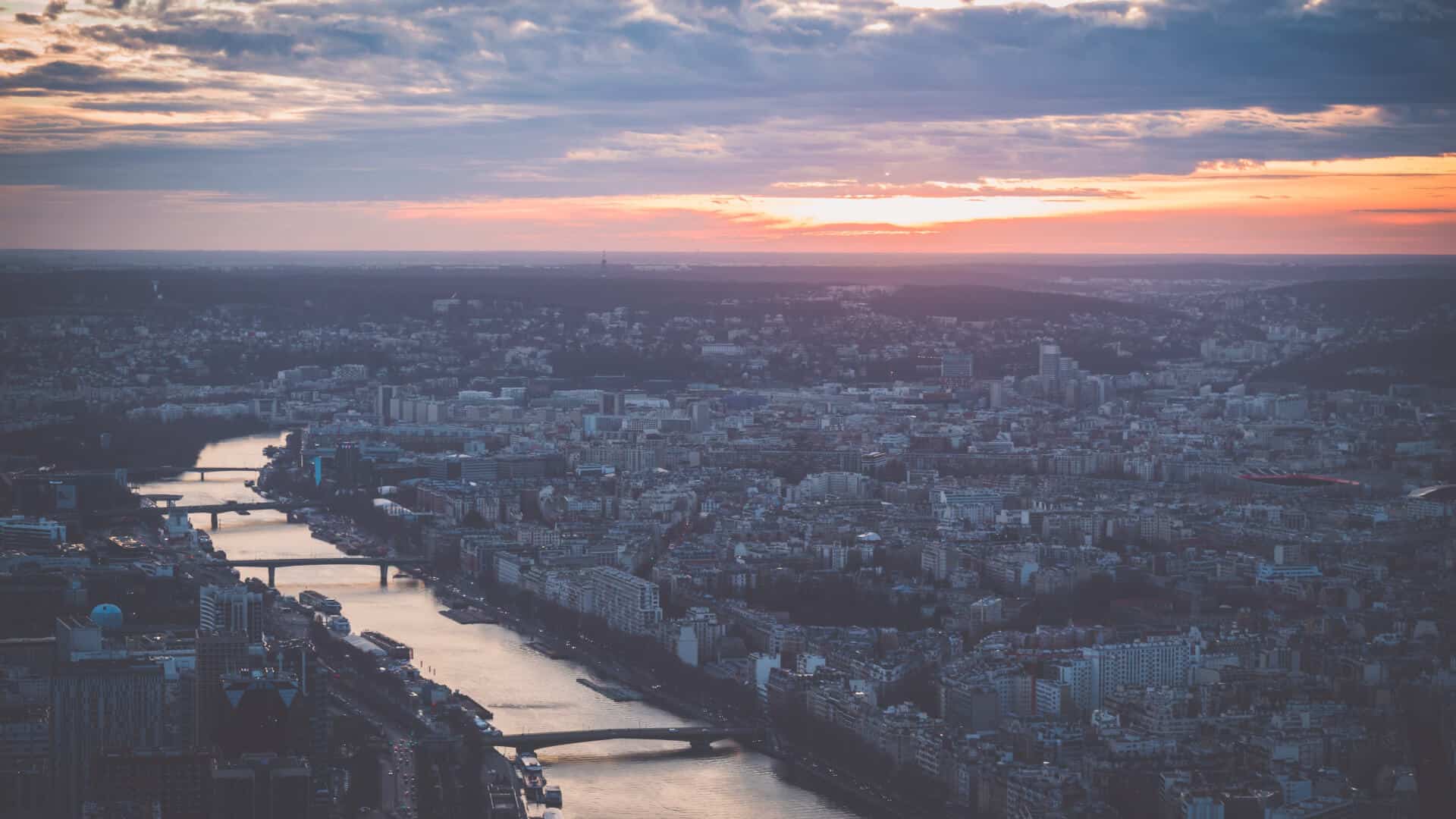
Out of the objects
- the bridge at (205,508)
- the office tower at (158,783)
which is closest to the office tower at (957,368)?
the bridge at (205,508)

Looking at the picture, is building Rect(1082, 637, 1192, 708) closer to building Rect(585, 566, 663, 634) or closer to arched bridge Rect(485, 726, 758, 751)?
arched bridge Rect(485, 726, 758, 751)

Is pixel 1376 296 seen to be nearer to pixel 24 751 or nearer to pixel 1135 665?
pixel 1135 665

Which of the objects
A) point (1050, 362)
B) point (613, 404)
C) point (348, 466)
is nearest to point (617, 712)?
point (348, 466)

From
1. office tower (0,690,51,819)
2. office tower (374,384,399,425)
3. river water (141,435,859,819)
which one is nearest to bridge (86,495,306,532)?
river water (141,435,859,819)

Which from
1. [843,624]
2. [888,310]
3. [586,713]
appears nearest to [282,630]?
[586,713]

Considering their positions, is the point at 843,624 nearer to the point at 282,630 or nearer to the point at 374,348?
the point at 282,630

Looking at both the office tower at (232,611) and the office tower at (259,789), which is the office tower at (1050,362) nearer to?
the office tower at (232,611)

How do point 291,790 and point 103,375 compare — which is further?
point 103,375
